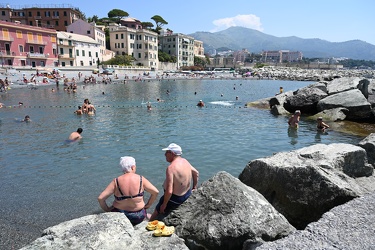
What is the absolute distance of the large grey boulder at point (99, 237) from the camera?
379 cm

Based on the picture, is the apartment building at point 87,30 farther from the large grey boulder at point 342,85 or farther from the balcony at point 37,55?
the large grey boulder at point 342,85

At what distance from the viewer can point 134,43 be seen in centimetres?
9338

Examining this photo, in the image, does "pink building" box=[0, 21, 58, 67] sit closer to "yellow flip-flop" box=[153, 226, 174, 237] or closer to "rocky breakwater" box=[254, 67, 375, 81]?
"yellow flip-flop" box=[153, 226, 174, 237]

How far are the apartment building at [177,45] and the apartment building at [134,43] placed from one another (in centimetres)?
1950

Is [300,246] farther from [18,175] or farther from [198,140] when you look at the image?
[198,140]

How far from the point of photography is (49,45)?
63.9m

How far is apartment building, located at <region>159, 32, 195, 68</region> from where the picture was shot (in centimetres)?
11450

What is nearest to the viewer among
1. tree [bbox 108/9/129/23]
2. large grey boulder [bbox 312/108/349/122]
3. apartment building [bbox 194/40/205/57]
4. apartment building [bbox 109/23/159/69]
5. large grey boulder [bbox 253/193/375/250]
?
large grey boulder [bbox 253/193/375/250]

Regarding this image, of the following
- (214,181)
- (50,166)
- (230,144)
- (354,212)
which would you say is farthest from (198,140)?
(354,212)

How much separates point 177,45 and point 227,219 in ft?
376

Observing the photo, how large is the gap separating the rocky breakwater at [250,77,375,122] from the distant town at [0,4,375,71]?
178 ft

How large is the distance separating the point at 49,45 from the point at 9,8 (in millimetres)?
31379

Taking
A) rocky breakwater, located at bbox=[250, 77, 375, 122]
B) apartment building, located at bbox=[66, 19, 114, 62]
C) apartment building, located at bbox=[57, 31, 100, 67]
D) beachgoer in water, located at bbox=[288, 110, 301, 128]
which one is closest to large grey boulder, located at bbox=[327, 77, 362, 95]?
rocky breakwater, located at bbox=[250, 77, 375, 122]

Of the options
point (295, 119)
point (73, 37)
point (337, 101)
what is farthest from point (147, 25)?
point (295, 119)
